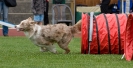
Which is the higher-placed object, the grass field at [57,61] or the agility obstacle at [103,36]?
the agility obstacle at [103,36]

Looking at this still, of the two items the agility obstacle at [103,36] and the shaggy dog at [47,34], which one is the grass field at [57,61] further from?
the agility obstacle at [103,36]

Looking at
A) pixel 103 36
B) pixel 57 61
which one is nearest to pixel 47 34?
pixel 103 36

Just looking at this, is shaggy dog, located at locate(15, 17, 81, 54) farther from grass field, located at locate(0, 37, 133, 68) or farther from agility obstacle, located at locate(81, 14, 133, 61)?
agility obstacle, located at locate(81, 14, 133, 61)

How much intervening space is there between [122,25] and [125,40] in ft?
3.75

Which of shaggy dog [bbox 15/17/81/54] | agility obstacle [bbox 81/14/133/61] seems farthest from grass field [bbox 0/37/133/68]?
agility obstacle [bbox 81/14/133/61]

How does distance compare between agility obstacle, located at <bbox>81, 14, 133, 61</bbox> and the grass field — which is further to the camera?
Result: agility obstacle, located at <bbox>81, 14, 133, 61</bbox>

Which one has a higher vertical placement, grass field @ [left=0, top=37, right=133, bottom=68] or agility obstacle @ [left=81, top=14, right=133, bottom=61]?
agility obstacle @ [left=81, top=14, right=133, bottom=61]

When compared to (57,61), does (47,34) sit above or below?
above

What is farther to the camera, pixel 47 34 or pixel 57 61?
pixel 47 34

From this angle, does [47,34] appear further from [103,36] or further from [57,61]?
[57,61]

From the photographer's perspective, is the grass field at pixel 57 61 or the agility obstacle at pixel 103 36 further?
the agility obstacle at pixel 103 36

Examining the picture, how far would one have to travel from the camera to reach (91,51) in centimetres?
1364

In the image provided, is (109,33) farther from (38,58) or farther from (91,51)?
(38,58)

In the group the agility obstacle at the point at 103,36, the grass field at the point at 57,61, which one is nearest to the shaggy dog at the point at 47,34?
the grass field at the point at 57,61
